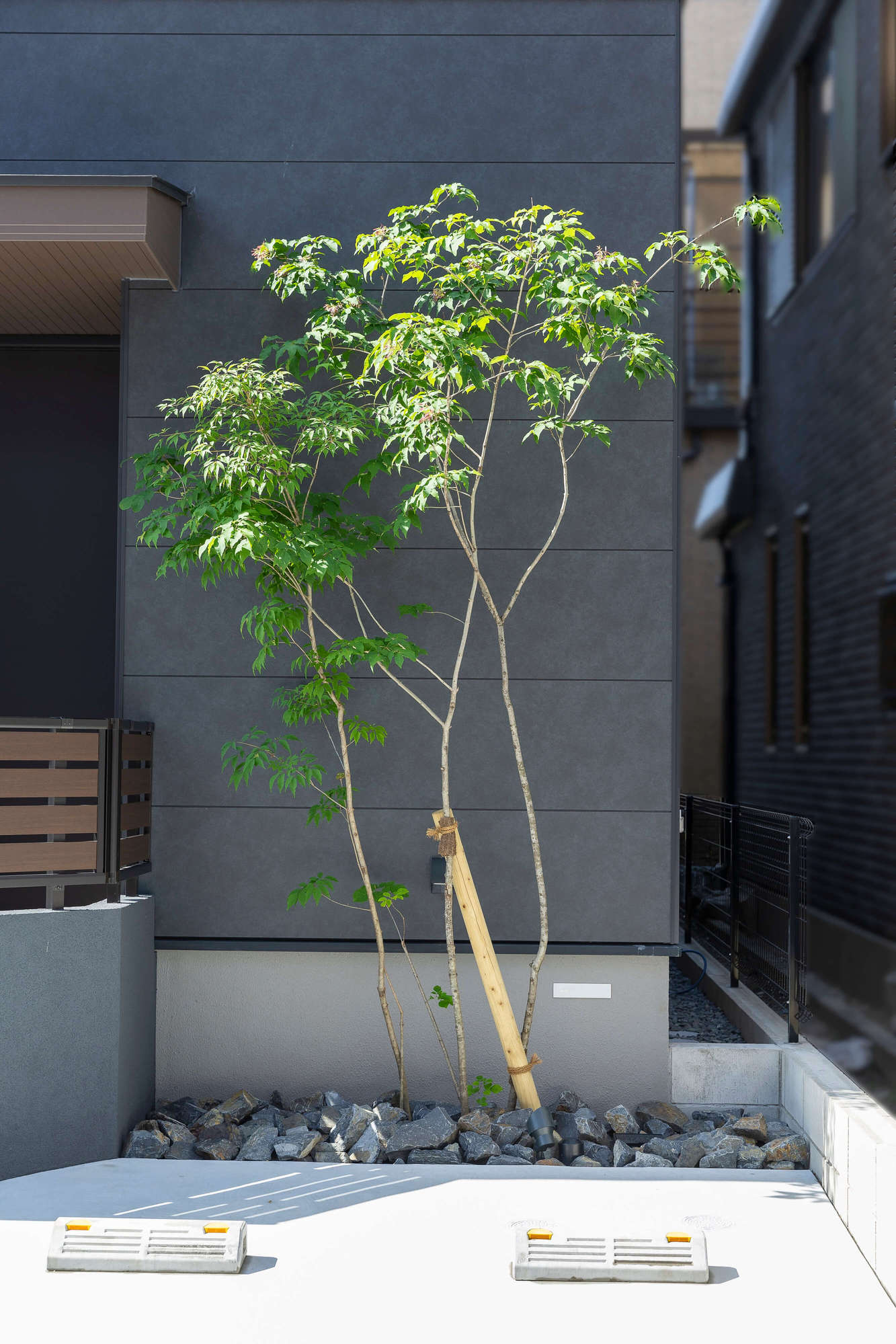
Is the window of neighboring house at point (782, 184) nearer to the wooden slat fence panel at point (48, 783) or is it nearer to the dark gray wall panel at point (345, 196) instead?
the dark gray wall panel at point (345, 196)

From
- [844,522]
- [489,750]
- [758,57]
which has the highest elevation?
[758,57]

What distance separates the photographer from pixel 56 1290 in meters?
3.09

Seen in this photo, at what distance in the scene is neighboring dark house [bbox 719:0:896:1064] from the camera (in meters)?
8.23

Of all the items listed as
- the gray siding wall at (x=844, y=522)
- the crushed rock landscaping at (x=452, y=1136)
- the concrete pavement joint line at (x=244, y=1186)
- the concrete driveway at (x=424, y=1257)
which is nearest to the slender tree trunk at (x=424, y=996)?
the crushed rock landscaping at (x=452, y=1136)

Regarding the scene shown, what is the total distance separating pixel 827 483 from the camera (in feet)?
31.6

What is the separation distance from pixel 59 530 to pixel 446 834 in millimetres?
3175

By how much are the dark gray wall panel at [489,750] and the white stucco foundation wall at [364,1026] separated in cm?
72

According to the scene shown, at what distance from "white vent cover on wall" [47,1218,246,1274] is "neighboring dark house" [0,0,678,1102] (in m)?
1.62

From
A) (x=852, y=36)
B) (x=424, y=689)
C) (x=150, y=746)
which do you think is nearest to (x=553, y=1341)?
(x=424, y=689)

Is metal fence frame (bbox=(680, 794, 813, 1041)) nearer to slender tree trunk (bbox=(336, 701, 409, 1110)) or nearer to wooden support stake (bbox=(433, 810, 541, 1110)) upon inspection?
wooden support stake (bbox=(433, 810, 541, 1110))

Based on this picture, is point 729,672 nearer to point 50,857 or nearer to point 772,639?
point 772,639

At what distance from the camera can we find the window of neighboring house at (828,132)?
8969 millimetres

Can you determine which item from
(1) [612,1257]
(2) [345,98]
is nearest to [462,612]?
(2) [345,98]

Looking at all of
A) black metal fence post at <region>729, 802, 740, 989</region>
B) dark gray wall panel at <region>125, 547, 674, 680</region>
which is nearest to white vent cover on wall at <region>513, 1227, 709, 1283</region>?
dark gray wall panel at <region>125, 547, 674, 680</region>
